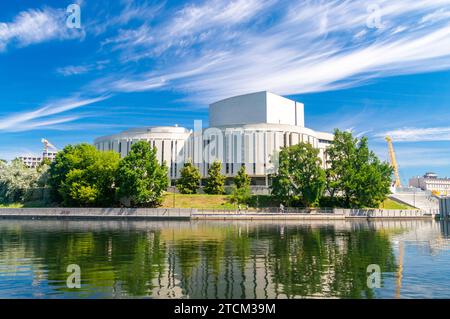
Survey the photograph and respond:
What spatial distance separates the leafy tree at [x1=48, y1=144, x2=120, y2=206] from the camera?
81.2 metres

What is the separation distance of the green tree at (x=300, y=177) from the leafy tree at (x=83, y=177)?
37291 mm

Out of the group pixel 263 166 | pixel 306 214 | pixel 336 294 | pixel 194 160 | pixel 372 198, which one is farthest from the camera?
pixel 194 160

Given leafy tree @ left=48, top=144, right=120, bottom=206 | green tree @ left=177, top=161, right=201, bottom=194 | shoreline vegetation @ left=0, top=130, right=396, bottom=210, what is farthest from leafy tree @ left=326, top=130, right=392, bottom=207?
leafy tree @ left=48, top=144, right=120, bottom=206

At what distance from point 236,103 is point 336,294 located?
417 feet

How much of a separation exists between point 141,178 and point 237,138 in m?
46.8

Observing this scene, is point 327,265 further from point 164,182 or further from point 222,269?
point 164,182

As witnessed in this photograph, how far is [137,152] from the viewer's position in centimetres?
8238

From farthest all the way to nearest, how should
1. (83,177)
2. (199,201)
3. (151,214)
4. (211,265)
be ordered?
(199,201) → (83,177) → (151,214) → (211,265)

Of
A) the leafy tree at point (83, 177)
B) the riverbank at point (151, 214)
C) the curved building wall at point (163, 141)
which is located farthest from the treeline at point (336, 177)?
the curved building wall at point (163, 141)

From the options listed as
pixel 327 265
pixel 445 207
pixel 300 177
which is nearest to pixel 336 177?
pixel 300 177

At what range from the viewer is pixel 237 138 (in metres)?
120

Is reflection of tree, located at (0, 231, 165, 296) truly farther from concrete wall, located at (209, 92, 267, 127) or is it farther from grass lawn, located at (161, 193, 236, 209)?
concrete wall, located at (209, 92, 267, 127)
